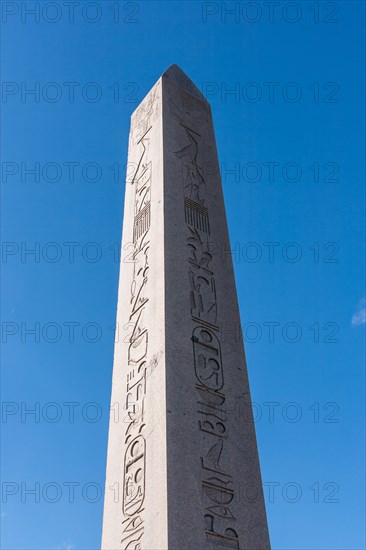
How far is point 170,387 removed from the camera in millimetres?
5395

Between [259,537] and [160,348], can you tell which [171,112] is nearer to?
[160,348]

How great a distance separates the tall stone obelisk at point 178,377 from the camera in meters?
4.97

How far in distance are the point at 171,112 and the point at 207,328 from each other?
3000mm

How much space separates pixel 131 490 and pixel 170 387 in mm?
791

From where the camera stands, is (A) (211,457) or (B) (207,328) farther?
(B) (207,328)

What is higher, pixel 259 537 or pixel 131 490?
pixel 131 490

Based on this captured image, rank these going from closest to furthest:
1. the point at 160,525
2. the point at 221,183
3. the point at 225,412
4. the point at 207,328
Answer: the point at 160,525, the point at 225,412, the point at 207,328, the point at 221,183

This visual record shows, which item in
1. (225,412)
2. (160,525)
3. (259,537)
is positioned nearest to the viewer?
(160,525)

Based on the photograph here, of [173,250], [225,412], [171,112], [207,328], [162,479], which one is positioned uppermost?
[171,112]

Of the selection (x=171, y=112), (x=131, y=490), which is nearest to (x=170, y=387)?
(x=131, y=490)

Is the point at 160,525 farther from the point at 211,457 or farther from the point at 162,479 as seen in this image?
the point at 211,457

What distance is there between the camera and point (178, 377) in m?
5.53

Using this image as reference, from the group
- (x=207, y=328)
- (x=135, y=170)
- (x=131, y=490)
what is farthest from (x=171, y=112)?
(x=131, y=490)

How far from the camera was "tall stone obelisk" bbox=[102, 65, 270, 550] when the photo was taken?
4973mm
